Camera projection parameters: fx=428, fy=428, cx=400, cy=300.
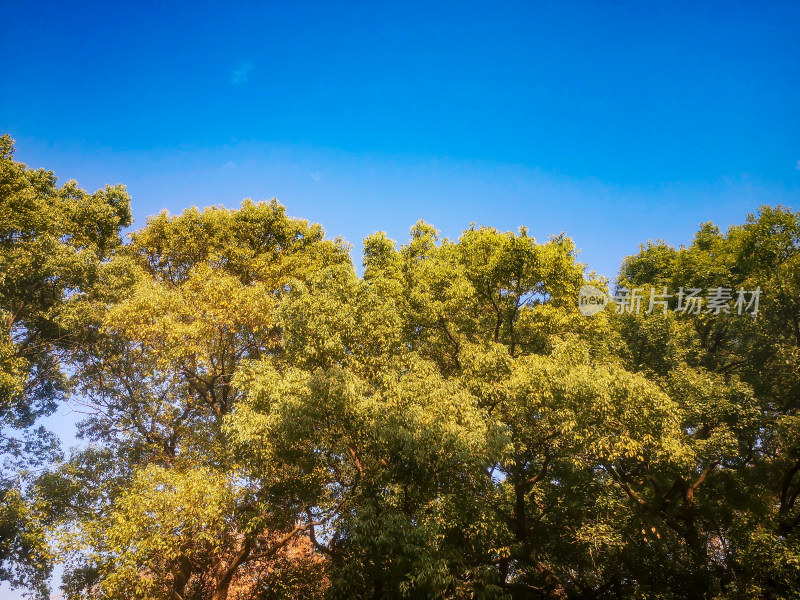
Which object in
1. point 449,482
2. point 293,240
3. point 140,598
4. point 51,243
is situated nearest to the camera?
point 140,598

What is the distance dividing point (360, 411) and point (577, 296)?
29.9 ft

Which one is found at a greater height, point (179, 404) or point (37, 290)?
point (37, 290)

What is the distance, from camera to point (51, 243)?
13.3 m

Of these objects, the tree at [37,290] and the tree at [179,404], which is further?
the tree at [37,290]

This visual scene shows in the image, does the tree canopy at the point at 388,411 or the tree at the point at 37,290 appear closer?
the tree canopy at the point at 388,411

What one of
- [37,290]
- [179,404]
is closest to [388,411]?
[179,404]

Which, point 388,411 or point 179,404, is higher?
point 388,411

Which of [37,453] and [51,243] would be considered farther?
[37,453]

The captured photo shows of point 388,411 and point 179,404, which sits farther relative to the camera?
point 179,404

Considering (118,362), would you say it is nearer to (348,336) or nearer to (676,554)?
(348,336)

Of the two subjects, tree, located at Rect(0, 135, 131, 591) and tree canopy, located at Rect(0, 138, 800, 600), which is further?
tree, located at Rect(0, 135, 131, 591)

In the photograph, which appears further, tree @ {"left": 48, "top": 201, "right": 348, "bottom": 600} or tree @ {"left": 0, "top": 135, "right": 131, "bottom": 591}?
tree @ {"left": 0, "top": 135, "right": 131, "bottom": 591}

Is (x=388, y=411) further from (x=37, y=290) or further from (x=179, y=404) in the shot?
(x=37, y=290)

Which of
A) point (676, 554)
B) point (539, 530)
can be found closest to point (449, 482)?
point (539, 530)
